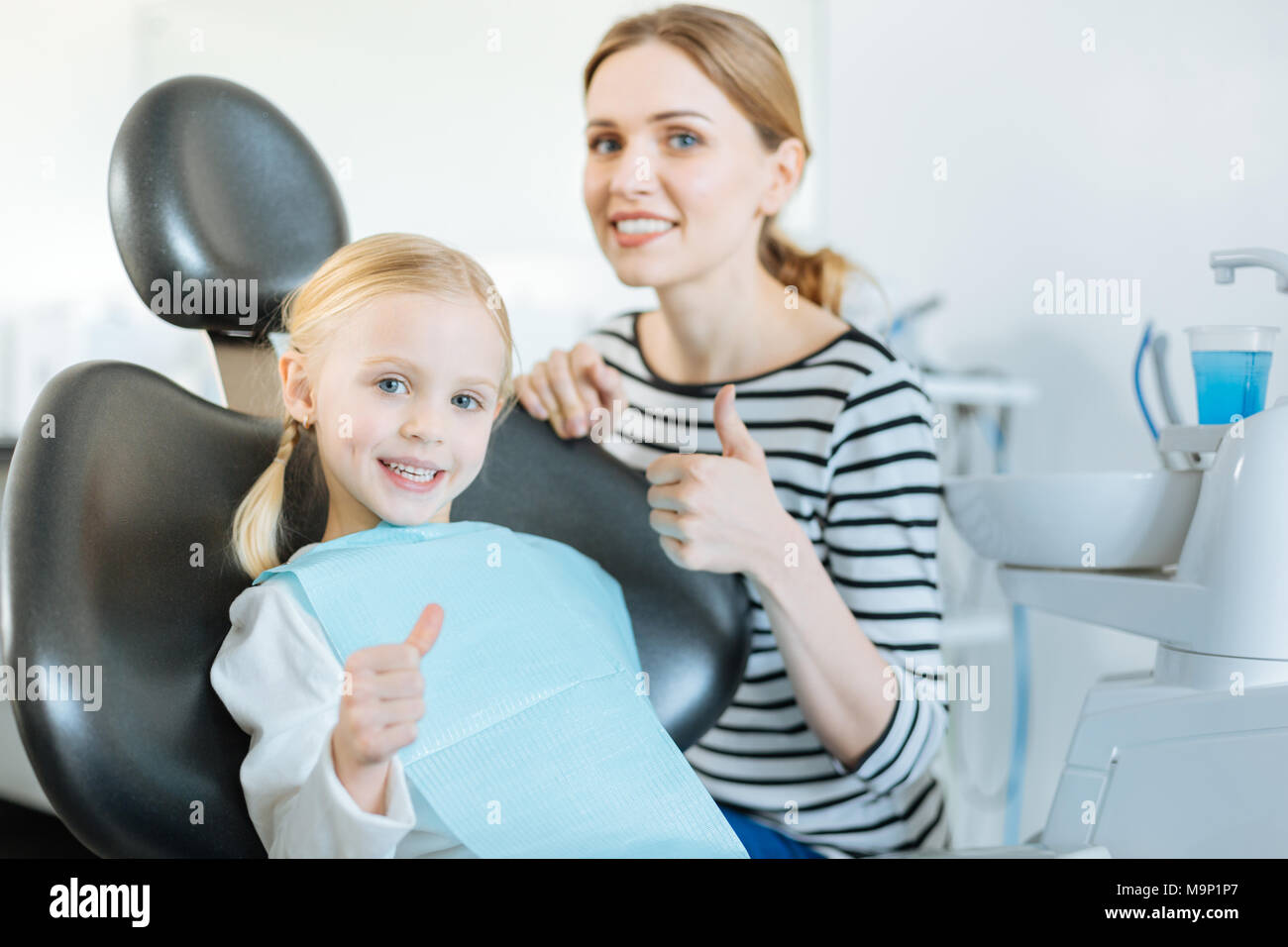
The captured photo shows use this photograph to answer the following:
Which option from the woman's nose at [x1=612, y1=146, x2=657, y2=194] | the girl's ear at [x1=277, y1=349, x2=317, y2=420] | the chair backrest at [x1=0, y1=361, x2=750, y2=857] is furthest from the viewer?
the woman's nose at [x1=612, y1=146, x2=657, y2=194]

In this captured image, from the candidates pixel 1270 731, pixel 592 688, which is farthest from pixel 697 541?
pixel 1270 731

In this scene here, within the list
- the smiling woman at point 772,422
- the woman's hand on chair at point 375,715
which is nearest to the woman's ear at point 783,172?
the smiling woman at point 772,422

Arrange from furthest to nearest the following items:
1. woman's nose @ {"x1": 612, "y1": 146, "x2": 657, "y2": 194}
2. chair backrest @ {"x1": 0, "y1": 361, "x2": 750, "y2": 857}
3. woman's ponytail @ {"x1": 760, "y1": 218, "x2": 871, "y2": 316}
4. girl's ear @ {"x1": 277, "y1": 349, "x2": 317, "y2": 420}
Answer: woman's ponytail @ {"x1": 760, "y1": 218, "x2": 871, "y2": 316}
woman's nose @ {"x1": 612, "y1": 146, "x2": 657, "y2": 194}
girl's ear @ {"x1": 277, "y1": 349, "x2": 317, "y2": 420}
chair backrest @ {"x1": 0, "y1": 361, "x2": 750, "y2": 857}

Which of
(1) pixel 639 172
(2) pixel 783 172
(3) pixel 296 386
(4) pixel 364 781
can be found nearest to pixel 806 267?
(2) pixel 783 172

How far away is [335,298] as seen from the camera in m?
0.69

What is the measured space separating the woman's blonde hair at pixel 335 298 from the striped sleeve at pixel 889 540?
0.29m

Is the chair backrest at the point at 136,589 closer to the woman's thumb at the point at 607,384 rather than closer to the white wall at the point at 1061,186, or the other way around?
the woman's thumb at the point at 607,384

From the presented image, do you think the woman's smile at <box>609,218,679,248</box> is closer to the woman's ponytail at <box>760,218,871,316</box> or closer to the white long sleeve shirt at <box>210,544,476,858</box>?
the woman's ponytail at <box>760,218,871,316</box>

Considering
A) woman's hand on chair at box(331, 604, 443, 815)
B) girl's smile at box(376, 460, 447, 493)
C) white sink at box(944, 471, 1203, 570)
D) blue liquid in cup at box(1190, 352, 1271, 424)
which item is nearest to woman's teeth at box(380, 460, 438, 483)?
girl's smile at box(376, 460, 447, 493)

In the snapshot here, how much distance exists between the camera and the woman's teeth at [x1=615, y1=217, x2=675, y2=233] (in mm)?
803

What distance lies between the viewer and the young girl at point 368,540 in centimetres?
59
